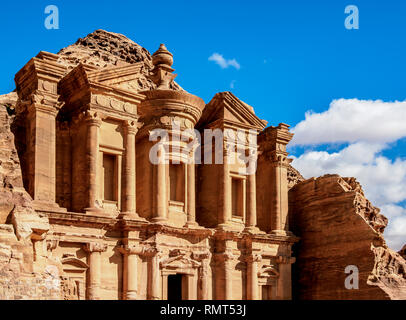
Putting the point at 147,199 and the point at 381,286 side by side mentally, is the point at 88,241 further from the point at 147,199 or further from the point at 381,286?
the point at 381,286

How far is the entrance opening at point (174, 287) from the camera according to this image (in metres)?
31.3

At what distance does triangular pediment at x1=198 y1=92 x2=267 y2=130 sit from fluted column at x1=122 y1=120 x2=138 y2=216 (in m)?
4.97

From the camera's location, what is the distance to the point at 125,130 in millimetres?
26688

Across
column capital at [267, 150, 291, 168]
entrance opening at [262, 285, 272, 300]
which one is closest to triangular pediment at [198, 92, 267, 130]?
column capital at [267, 150, 291, 168]

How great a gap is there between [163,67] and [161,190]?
19.2ft

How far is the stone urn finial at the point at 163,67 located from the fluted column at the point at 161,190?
135 inches

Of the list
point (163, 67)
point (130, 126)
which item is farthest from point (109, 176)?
point (163, 67)

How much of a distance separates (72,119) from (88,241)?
5294 millimetres

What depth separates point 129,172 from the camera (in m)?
26.2
